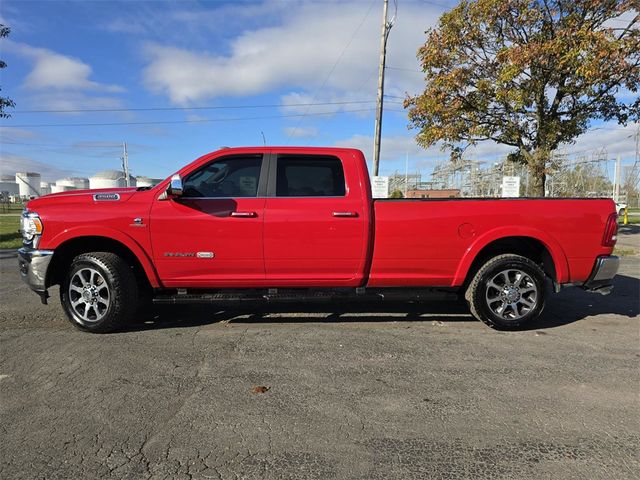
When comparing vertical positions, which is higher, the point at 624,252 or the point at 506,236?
the point at 506,236

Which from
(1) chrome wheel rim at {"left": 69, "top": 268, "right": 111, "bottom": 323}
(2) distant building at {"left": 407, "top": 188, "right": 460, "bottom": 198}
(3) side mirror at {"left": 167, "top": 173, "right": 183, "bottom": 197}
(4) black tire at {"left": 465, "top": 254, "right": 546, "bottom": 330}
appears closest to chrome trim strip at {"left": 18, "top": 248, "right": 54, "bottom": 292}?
(1) chrome wheel rim at {"left": 69, "top": 268, "right": 111, "bottom": 323}

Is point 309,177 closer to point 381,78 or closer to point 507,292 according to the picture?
point 507,292

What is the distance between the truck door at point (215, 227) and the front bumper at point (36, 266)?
→ 1.16 m

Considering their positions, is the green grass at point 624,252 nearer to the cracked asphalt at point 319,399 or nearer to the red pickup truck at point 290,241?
the cracked asphalt at point 319,399

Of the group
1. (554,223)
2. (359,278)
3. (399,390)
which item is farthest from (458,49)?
(399,390)

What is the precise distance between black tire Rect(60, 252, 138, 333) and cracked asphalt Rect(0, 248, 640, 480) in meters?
0.18

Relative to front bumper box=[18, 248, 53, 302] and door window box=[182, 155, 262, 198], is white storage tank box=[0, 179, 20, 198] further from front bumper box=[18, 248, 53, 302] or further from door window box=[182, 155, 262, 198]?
door window box=[182, 155, 262, 198]

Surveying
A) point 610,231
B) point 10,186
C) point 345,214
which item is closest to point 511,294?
point 610,231

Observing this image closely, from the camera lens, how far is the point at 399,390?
356cm

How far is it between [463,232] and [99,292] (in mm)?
4076

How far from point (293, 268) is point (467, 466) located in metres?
2.78

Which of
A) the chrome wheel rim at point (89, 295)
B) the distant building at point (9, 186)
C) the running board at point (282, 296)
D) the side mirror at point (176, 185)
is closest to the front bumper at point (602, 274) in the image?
the running board at point (282, 296)

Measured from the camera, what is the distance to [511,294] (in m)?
5.05

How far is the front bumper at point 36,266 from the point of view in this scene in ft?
15.6
